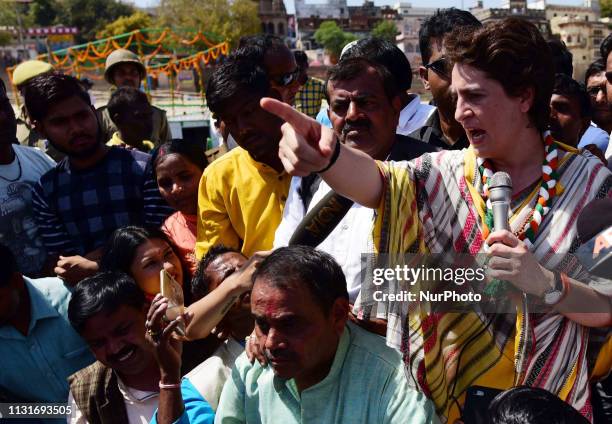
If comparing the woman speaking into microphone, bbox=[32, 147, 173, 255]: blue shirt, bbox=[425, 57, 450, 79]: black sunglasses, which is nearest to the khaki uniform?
bbox=[32, 147, 173, 255]: blue shirt

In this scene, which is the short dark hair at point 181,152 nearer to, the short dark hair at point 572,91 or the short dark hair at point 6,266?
the short dark hair at point 6,266

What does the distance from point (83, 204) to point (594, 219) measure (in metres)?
2.44

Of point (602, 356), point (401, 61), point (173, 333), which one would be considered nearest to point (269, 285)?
point (173, 333)

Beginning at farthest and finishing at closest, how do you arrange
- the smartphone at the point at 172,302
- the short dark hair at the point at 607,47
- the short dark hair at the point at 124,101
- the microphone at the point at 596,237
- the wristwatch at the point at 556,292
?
the short dark hair at the point at 124,101 < the short dark hair at the point at 607,47 < the smartphone at the point at 172,302 < the wristwatch at the point at 556,292 < the microphone at the point at 596,237

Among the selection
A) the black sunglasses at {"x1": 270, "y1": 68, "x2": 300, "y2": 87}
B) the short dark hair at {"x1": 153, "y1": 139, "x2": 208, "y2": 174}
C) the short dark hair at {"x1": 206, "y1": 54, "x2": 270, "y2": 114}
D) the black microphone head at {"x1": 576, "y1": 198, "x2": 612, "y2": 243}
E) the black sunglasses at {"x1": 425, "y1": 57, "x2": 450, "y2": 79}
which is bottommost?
the short dark hair at {"x1": 153, "y1": 139, "x2": 208, "y2": 174}

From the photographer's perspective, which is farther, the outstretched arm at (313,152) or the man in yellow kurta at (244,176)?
the man in yellow kurta at (244,176)

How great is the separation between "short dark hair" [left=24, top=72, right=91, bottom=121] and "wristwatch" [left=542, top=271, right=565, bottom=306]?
101 inches

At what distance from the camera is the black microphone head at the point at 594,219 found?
1.66m

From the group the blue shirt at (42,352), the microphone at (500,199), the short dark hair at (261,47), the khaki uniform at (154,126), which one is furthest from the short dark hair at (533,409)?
the khaki uniform at (154,126)

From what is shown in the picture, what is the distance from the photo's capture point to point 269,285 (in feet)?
6.49

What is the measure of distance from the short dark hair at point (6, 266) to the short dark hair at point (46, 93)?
77 centimetres

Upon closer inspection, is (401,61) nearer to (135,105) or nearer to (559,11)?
(135,105)

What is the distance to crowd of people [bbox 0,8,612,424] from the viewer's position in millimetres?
1843

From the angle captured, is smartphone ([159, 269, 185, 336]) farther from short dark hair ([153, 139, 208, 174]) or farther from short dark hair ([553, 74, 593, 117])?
short dark hair ([553, 74, 593, 117])
